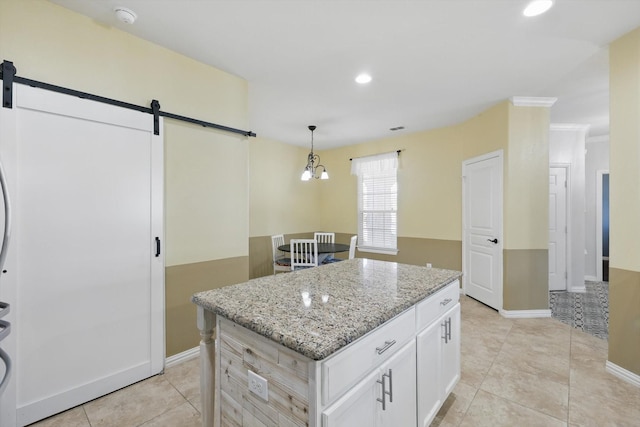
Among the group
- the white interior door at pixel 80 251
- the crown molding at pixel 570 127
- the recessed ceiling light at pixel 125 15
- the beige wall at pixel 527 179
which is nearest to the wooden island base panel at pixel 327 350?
the white interior door at pixel 80 251

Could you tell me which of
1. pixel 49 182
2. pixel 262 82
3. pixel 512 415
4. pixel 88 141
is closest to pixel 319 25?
pixel 262 82

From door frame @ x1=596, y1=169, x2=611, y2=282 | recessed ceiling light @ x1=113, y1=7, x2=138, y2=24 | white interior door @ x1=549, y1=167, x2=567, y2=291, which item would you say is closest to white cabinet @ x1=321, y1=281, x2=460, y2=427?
recessed ceiling light @ x1=113, y1=7, x2=138, y2=24

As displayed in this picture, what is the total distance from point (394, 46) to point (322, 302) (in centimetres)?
213

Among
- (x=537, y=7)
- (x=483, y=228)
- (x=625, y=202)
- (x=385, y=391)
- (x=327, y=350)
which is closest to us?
(x=327, y=350)

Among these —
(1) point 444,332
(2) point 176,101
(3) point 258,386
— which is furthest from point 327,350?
(2) point 176,101

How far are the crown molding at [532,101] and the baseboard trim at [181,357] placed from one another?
4321 millimetres

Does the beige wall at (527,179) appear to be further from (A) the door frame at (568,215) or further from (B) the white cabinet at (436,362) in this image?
(B) the white cabinet at (436,362)

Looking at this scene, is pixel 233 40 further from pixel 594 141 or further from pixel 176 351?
pixel 594 141

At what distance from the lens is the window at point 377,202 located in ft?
17.1

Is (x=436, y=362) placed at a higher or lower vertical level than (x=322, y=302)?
lower

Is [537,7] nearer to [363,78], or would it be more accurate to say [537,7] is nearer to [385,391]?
[363,78]

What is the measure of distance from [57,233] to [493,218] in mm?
4350

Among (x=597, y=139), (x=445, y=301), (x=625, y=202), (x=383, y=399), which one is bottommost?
(x=383, y=399)

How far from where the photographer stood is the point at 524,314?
3.45 meters
